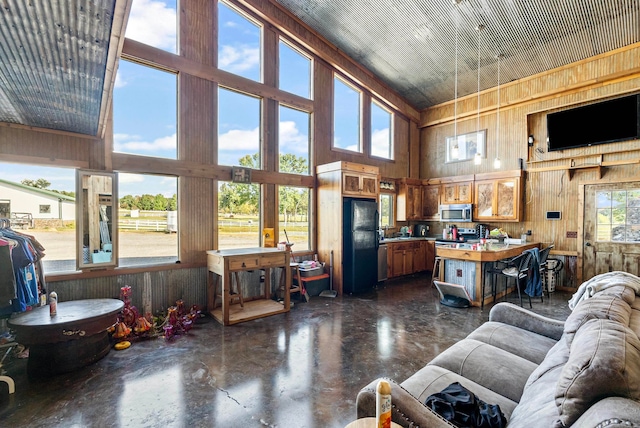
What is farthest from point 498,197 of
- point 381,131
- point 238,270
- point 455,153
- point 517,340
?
point 238,270

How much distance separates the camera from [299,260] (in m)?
5.82

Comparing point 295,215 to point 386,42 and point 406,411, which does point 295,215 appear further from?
point 406,411

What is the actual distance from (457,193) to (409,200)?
3.77 ft

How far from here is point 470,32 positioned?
Answer: 533cm


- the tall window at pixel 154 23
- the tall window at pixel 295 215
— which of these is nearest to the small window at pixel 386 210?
the tall window at pixel 295 215

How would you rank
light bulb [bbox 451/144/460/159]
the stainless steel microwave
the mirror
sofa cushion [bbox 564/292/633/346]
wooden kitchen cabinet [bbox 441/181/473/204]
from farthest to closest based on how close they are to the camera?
light bulb [bbox 451/144/460/159] → wooden kitchen cabinet [bbox 441/181/473/204] → the stainless steel microwave → the mirror → sofa cushion [bbox 564/292/633/346]

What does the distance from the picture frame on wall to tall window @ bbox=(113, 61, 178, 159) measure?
597 cm

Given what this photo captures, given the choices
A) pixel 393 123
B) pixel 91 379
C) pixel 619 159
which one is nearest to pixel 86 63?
pixel 91 379

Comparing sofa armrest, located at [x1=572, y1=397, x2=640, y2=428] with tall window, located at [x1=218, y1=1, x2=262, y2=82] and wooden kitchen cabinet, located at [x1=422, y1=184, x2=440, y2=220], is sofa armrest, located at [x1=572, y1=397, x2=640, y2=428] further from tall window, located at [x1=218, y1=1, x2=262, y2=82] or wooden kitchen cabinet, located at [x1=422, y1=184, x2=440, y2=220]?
wooden kitchen cabinet, located at [x1=422, y1=184, x2=440, y2=220]

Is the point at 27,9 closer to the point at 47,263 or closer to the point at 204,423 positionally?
the point at 204,423

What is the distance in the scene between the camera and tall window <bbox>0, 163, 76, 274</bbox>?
3504mm

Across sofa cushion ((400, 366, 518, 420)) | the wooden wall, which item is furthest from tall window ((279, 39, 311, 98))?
sofa cushion ((400, 366, 518, 420))

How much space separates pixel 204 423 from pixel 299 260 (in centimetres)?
375

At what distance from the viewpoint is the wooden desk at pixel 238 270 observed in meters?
4.05
